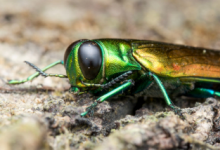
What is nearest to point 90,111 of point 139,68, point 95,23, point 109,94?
point 109,94

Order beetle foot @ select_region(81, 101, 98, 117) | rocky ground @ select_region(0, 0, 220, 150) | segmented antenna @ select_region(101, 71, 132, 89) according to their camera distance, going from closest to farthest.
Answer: rocky ground @ select_region(0, 0, 220, 150) → beetle foot @ select_region(81, 101, 98, 117) → segmented antenna @ select_region(101, 71, 132, 89)

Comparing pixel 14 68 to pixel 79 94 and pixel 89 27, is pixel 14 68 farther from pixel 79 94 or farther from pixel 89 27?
pixel 89 27

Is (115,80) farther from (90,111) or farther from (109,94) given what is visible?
(90,111)

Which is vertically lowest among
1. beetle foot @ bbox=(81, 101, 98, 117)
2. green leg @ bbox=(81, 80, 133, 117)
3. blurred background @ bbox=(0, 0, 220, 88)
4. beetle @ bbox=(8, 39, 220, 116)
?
beetle foot @ bbox=(81, 101, 98, 117)

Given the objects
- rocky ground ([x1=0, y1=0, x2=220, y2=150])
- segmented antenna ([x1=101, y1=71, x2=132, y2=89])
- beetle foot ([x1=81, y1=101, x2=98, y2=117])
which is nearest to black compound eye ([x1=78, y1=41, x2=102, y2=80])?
segmented antenna ([x1=101, y1=71, x2=132, y2=89])

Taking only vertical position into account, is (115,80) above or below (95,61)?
below

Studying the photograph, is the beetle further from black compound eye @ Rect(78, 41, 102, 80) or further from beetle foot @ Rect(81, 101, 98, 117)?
beetle foot @ Rect(81, 101, 98, 117)

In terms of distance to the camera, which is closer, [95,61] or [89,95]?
[95,61]

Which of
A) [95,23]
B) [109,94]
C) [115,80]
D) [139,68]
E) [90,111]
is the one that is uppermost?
[95,23]
